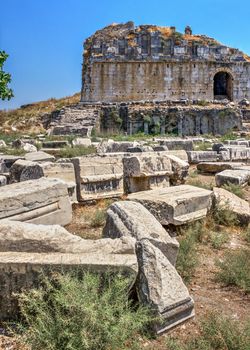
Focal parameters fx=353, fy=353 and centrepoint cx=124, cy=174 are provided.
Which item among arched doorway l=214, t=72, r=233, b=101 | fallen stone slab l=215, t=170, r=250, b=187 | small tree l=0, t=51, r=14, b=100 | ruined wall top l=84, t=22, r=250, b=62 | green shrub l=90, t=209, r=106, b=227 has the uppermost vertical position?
ruined wall top l=84, t=22, r=250, b=62

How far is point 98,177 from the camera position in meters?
6.45

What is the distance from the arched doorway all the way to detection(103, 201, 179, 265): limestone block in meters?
31.1

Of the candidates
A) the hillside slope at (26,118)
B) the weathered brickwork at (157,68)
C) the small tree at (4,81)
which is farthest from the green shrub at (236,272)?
the weathered brickwork at (157,68)

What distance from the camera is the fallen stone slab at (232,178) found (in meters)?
7.75

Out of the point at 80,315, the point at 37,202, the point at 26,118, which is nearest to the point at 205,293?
the point at 80,315

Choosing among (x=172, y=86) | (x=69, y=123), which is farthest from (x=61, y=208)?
(x=172, y=86)

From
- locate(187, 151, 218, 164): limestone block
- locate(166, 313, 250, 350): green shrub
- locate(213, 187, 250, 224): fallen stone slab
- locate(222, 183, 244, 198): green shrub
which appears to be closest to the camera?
locate(166, 313, 250, 350): green shrub

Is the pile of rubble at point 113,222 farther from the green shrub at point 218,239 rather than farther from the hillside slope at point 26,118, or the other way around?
the hillside slope at point 26,118

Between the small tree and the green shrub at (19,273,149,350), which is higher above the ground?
the small tree

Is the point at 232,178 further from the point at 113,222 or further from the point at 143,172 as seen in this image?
the point at 113,222

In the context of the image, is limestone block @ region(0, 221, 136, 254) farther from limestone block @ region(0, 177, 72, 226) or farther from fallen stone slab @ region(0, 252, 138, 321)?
limestone block @ region(0, 177, 72, 226)

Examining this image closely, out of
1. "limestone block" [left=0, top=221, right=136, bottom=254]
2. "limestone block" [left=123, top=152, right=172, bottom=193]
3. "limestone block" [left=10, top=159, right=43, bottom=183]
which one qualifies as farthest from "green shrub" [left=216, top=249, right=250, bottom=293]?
"limestone block" [left=10, top=159, right=43, bottom=183]

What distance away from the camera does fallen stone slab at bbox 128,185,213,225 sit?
4.76 meters

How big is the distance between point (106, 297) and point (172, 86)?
30418 mm
